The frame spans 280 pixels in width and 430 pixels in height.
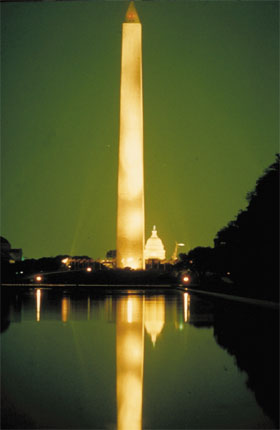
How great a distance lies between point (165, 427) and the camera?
659 cm

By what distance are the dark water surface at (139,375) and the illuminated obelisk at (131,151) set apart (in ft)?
181

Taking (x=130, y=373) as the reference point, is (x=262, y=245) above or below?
above

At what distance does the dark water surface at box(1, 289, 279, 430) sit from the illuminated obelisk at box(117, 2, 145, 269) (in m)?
55.1

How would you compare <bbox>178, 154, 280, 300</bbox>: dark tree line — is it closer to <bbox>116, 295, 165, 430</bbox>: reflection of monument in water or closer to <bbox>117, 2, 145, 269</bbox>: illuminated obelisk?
<bbox>116, 295, 165, 430</bbox>: reflection of monument in water

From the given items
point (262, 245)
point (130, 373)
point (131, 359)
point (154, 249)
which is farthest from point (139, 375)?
point (154, 249)

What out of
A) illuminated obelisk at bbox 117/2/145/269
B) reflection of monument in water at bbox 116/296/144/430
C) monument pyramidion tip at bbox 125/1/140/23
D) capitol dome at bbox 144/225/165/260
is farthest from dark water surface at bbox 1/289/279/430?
capitol dome at bbox 144/225/165/260

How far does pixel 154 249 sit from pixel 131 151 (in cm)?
5782

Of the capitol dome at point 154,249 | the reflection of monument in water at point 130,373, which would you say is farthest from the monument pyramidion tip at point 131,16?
the capitol dome at point 154,249

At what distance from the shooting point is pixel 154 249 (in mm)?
128375

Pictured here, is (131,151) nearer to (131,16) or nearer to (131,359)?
(131,16)

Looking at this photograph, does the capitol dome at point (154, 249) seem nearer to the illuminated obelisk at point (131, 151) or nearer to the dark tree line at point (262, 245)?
the illuminated obelisk at point (131, 151)

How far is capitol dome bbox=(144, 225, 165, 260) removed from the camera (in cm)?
12750

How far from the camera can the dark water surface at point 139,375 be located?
6996 millimetres

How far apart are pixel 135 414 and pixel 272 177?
2783 cm
